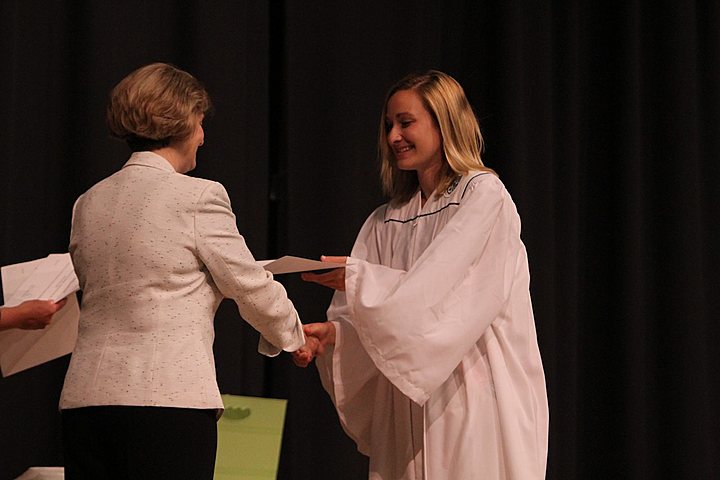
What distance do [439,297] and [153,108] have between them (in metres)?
0.87

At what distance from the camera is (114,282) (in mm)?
1811

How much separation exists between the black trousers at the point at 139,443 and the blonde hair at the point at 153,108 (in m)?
0.53

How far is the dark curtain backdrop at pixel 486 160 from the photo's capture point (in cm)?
295

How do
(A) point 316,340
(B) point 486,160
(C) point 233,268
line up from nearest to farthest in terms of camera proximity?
(C) point 233,268 < (A) point 316,340 < (B) point 486,160

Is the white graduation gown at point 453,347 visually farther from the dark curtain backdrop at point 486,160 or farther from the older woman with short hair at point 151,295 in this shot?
the dark curtain backdrop at point 486,160

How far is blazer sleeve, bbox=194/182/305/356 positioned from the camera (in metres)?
1.83

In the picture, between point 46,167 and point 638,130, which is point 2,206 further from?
point 638,130

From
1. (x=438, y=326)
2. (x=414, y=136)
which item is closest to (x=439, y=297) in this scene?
(x=438, y=326)

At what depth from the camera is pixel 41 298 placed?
1987mm

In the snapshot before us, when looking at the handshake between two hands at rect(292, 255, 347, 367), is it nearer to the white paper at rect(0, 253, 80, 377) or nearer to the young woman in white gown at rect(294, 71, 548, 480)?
the young woman in white gown at rect(294, 71, 548, 480)

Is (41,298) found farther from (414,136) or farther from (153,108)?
(414,136)

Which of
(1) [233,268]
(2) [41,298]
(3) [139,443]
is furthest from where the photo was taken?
(2) [41,298]

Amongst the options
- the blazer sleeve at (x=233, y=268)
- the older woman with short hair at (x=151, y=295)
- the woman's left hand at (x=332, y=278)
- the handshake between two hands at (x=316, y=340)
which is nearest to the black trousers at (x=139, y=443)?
the older woman with short hair at (x=151, y=295)

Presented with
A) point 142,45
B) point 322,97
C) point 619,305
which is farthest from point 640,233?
point 142,45
